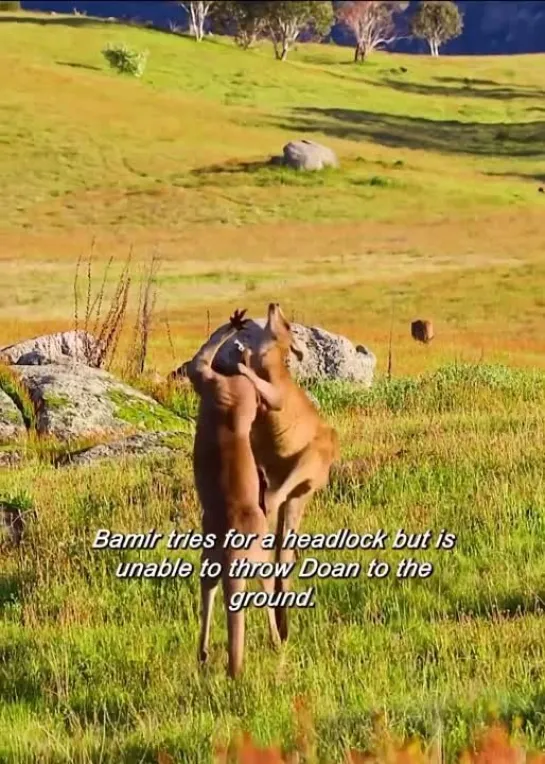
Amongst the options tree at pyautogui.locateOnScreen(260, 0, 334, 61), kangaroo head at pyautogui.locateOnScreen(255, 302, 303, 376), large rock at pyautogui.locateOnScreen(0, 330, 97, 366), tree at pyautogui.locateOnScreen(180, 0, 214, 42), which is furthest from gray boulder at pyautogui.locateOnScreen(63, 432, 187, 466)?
tree at pyautogui.locateOnScreen(180, 0, 214, 42)

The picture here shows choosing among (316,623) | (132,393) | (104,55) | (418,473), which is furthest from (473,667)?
(104,55)

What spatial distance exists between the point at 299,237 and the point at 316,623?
1681 inches

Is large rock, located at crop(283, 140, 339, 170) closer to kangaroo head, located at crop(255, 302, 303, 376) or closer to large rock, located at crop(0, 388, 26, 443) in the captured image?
large rock, located at crop(0, 388, 26, 443)

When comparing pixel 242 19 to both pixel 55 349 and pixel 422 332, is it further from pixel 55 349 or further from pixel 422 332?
pixel 55 349

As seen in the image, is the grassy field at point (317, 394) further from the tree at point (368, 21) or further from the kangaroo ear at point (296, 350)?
the tree at point (368, 21)

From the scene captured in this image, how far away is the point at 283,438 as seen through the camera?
4.78m

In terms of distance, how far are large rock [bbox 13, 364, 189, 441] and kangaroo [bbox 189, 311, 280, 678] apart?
294 inches

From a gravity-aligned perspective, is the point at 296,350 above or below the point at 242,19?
below

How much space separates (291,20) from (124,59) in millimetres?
32794

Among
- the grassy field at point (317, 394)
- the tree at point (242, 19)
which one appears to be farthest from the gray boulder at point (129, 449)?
the tree at point (242, 19)

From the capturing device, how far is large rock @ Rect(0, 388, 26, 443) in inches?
479

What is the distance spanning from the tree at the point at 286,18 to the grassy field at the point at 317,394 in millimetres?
31707

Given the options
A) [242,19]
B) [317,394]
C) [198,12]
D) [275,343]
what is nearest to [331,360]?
[317,394]

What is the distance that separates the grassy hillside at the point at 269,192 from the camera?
107 ft
